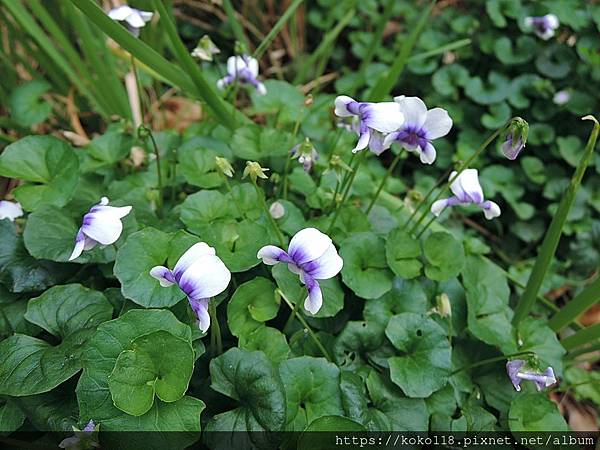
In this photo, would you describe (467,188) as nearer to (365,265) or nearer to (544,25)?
(365,265)

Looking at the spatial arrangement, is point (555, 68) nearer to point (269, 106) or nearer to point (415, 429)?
point (269, 106)

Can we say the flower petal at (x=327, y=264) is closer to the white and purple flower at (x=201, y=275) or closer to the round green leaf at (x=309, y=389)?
the white and purple flower at (x=201, y=275)

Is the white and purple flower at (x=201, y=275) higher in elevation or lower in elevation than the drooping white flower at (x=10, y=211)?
higher

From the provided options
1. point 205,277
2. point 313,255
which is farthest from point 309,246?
point 205,277

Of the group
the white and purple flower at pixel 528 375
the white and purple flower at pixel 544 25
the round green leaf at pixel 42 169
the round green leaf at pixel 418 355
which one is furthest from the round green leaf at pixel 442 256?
the white and purple flower at pixel 544 25

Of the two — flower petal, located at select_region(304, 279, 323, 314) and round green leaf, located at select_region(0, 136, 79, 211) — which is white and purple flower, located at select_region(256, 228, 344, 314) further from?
round green leaf, located at select_region(0, 136, 79, 211)

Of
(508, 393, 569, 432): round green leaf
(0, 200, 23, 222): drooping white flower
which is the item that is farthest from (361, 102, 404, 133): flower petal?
(0, 200, 23, 222): drooping white flower

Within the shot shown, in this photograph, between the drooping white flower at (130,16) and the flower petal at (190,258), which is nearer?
the flower petal at (190,258)
